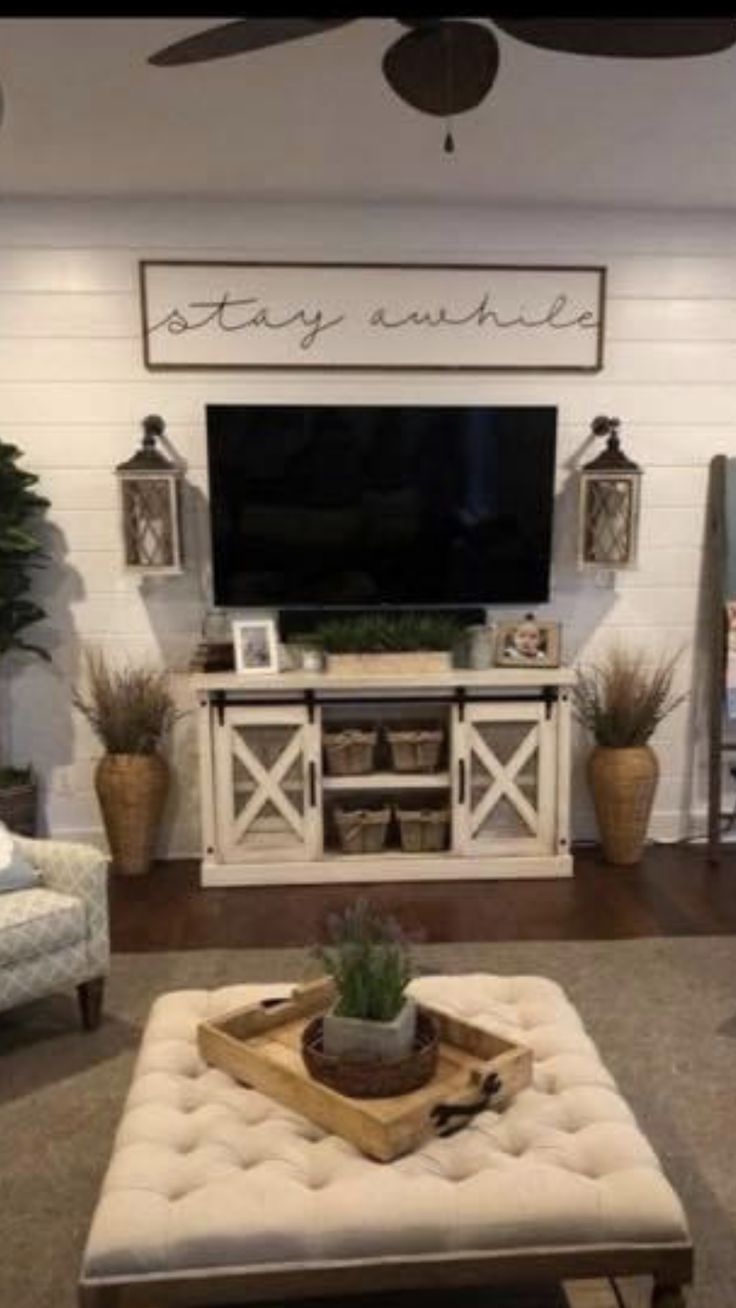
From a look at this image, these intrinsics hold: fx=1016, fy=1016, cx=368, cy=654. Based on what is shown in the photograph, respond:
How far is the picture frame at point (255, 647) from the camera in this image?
402 cm

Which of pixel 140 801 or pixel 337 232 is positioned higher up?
pixel 337 232

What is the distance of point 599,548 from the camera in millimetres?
4105

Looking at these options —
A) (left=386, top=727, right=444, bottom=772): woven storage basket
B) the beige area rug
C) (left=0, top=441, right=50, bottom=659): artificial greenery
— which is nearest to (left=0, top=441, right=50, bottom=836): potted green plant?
(left=0, top=441, right=50, bottom=659): artificial greenery

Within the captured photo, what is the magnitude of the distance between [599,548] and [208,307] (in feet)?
6.07

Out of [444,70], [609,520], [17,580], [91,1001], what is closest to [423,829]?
[609,520]

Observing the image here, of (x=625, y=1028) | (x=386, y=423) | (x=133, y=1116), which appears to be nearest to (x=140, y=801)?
(x=386, y=423)

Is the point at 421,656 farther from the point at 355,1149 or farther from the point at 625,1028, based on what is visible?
the point at 355,1149

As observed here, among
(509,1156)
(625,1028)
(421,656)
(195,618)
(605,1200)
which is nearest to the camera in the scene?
(605,1200)

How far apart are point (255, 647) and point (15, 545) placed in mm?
987

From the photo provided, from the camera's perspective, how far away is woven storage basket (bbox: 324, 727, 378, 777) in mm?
3986

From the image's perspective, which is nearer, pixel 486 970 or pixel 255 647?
pixel 486 970

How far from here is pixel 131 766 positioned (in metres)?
4.03

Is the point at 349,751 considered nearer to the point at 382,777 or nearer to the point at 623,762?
the point at 382,777

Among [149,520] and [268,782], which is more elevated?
[149,520]
